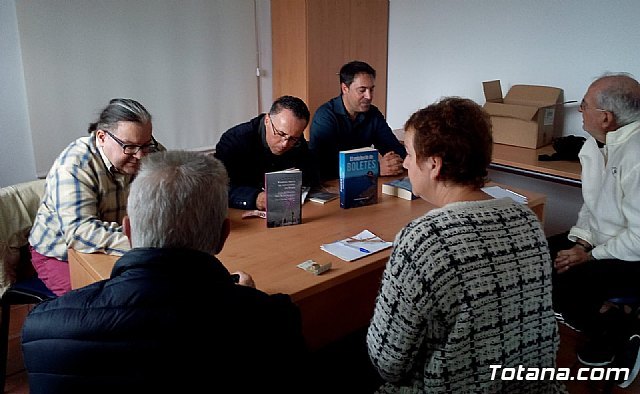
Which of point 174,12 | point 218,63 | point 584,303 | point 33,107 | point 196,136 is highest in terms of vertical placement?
point 174,12

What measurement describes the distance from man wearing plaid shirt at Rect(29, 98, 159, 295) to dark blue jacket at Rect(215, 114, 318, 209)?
0.51 meters

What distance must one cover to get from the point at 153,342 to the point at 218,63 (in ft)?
11.0

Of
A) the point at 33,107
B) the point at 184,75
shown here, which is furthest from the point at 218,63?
the point at 33,107

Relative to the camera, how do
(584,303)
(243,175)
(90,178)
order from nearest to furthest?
(90,178) → (584,303) → (243,175)

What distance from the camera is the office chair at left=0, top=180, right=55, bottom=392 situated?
1951 millimetres

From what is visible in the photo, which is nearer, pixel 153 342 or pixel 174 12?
pixel 153 342

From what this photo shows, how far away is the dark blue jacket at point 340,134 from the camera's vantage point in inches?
115

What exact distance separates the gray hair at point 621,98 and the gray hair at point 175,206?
183cm

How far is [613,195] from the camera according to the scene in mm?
2133

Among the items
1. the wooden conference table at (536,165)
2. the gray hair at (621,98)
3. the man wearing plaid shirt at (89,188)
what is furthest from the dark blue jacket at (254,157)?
the gray hair at (621,98)

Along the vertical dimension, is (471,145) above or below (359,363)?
above

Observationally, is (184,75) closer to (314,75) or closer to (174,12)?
(174,12)

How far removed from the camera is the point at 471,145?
4.05ft

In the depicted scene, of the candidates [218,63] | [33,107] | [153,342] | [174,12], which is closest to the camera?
[153,342]
